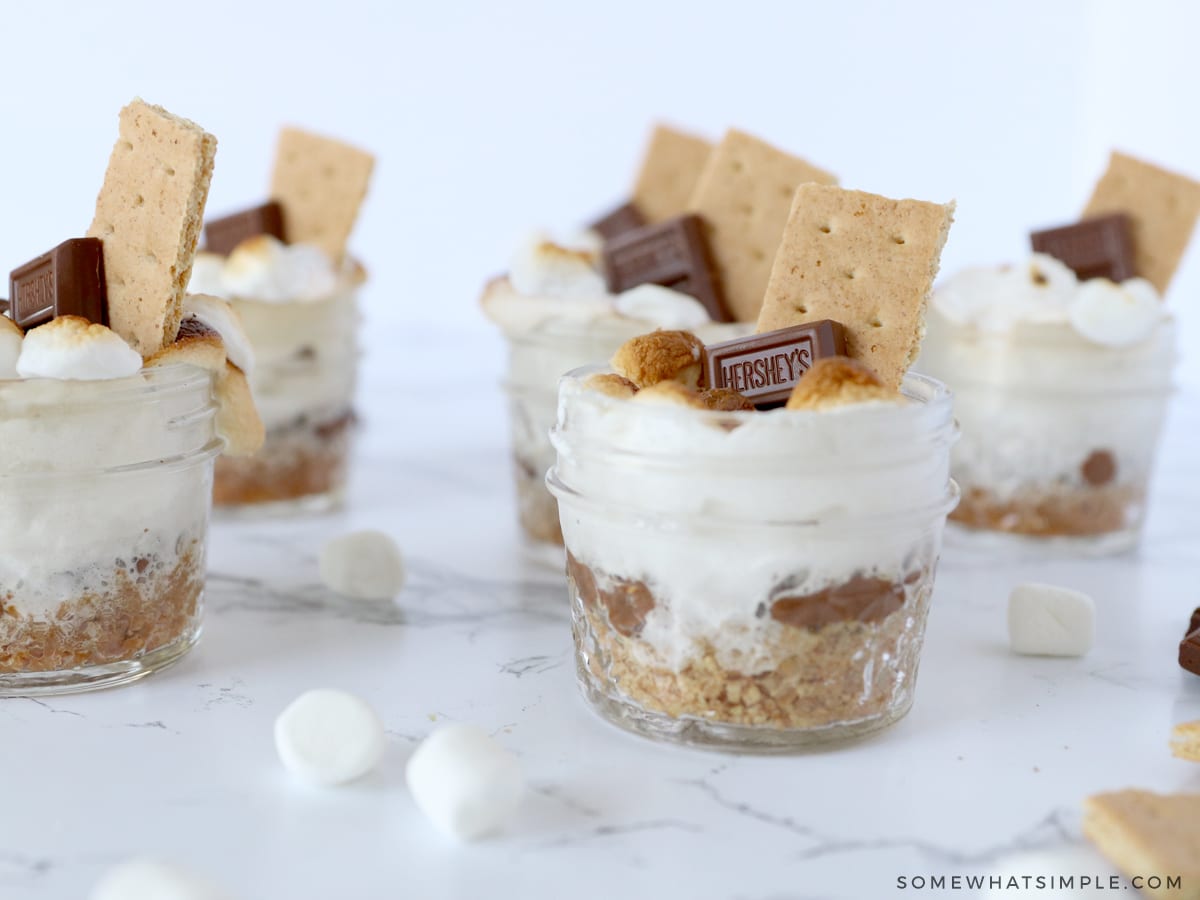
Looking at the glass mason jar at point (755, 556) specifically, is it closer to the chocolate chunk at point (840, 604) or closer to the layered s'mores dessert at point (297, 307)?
the chocolate chunk at point (840, 604)

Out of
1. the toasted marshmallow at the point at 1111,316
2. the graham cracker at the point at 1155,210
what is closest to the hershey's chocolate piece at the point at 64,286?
the toasted marshmallow at the point at 1111,316

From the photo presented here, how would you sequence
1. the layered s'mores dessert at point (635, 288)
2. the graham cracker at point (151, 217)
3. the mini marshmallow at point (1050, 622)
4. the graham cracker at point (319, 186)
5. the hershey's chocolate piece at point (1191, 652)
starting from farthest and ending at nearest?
1. the graham cracker at point (319, 186)
2. the layered s'mores dessert at point (635, 288)
3. the mini marshmallow at point (1050, 622)
4. the hershey's chocolate piece at point (1191, 652)
5. the graham cracker at point (151, 217)

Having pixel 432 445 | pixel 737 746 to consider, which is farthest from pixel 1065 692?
pixel 432 445

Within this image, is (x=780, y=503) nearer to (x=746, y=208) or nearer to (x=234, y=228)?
(x=746, y=208)

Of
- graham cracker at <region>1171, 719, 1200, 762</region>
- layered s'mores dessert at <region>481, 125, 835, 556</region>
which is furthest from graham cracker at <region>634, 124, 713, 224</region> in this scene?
graham cracker at <region>1171, 719, 1200, 762</region>

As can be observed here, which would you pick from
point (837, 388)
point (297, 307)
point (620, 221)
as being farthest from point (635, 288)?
point (837, 388)

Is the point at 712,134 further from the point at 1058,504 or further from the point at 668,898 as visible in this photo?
the point at 668,898
